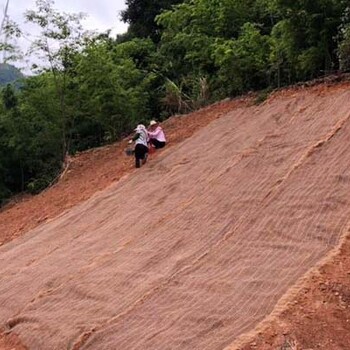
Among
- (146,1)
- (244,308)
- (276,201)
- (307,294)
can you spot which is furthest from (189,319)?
Result: (146,1)

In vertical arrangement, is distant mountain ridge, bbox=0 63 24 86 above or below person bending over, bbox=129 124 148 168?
above

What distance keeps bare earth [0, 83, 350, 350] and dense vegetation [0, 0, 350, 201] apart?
4.05 feet

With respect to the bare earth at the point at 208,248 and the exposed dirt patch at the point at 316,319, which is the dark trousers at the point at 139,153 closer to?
the bare earth at the point at 208,248

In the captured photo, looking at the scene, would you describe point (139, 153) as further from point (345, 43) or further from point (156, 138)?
point (345, 43)

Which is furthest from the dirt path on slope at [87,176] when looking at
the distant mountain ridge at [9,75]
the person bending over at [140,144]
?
the distant mountain ridge at [9,75]

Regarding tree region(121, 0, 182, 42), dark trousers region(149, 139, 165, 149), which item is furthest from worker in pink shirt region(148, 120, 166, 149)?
tree region(121, 0, 182, 42)

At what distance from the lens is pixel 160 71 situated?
63.6 ft

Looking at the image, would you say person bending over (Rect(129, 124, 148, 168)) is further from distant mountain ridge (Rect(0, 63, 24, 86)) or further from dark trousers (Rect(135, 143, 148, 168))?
distant mountain ridge (Rect(0, 63, 24, 86))

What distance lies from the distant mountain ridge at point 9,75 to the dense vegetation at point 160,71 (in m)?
0.39

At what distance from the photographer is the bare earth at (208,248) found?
5469mm

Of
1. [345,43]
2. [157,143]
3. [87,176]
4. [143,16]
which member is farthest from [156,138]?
[143,16]

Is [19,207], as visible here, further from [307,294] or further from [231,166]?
[307,294]

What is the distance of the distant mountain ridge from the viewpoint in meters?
17.1

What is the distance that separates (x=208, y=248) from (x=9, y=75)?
1548cm
